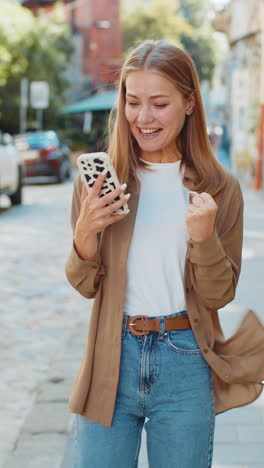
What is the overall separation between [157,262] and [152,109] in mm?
446

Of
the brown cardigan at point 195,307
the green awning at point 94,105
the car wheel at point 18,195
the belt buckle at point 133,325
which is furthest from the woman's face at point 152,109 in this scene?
the green awning at point 94,105

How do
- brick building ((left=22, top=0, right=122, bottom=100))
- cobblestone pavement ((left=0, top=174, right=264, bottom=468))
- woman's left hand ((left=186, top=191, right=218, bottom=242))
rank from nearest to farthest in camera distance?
woman's left hand ((left=186, top=191, right=218, bottom=242)), cobblestone pavement ((left=0, top=174, right=264, bottom=468)), brick building ((left=22, top=0, right=122, bottom=100))

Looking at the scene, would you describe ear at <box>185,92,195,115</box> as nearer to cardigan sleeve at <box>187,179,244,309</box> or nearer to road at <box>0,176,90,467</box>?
cardigan sleeve at <box>187,179,244,309</box>

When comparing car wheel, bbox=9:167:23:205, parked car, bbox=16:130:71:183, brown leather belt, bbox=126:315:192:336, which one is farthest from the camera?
parked car, bbox=16:130:71:183

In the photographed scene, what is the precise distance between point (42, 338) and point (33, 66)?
1137 inches

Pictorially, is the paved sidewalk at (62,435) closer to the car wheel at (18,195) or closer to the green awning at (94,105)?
the car wheel at (18,195)

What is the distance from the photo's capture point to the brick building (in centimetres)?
5016

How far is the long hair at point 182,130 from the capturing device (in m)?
2.30

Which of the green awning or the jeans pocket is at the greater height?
the jeans pocket

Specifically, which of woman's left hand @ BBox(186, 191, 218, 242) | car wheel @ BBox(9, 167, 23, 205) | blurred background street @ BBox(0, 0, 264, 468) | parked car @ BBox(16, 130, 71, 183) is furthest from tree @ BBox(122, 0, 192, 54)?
woman's left hand @ BBox(186, 191, 218, 242)

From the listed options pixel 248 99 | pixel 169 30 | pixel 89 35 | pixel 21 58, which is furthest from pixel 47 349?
pixel 169 30

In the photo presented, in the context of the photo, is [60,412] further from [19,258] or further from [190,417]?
[19,258]

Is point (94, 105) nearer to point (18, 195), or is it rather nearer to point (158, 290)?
point (18, 195)

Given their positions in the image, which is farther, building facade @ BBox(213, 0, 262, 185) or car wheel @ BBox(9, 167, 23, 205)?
building facade @ BBox(213, 0, 262, 185)
